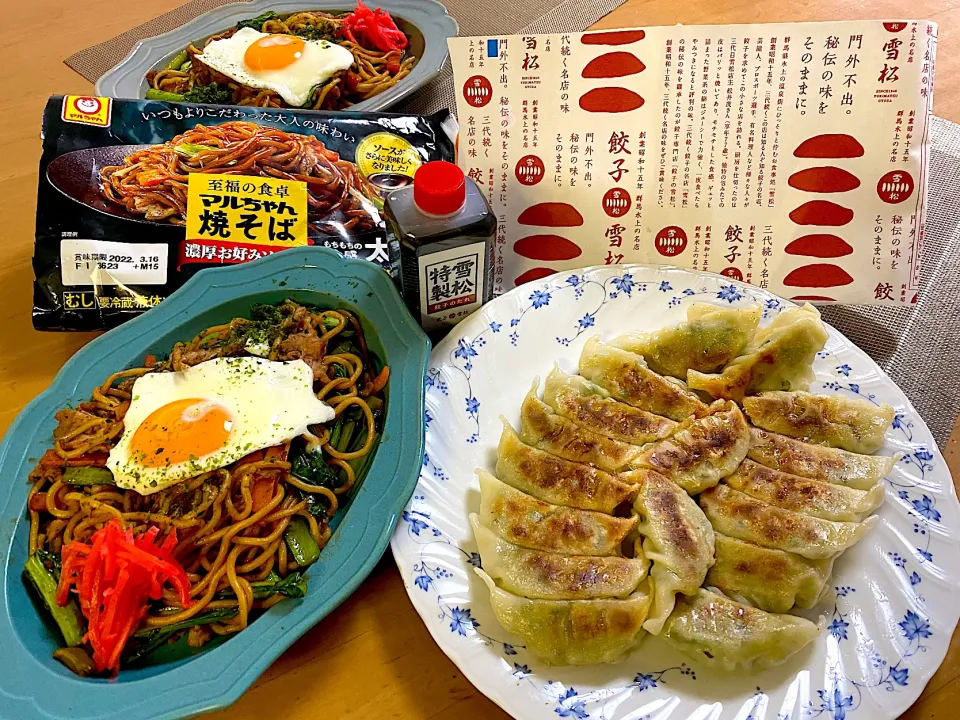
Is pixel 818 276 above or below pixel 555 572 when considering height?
above

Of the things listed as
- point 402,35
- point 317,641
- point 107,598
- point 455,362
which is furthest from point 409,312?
point 402,35

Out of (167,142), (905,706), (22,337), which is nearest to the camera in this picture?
(905,706)

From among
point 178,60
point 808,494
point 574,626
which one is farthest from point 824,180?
point 178,60

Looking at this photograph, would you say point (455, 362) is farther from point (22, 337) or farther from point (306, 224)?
point (22, 337)

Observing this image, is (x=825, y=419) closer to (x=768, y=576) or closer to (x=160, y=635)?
(x=768, y=576)

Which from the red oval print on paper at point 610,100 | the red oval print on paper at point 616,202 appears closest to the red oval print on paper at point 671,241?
the red oval print on paper at point 616,202

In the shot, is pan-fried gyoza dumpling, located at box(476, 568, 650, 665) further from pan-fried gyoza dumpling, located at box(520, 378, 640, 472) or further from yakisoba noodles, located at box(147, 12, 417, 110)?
yakisoba noodles, located at box(147, 12, 417, 110)
